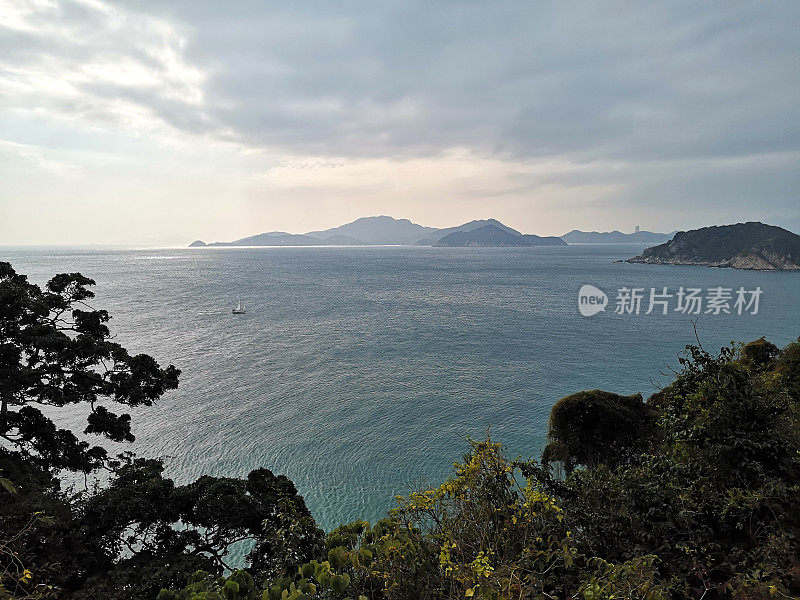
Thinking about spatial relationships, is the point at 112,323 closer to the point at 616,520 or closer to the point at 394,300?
the point at 394,300

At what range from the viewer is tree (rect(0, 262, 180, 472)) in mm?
13180

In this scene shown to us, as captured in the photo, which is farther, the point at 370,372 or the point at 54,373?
the point at 370,372

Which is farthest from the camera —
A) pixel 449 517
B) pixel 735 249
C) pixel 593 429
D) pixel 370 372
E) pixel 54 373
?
pixel 735 249

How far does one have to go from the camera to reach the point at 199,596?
5551 millimetres

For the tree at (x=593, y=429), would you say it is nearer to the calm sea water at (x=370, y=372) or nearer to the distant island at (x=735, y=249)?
the calm sea water at (x=370, y=372)

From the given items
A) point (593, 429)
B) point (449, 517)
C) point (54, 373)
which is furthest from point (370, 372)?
point (449, 517)

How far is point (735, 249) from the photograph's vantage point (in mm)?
164125

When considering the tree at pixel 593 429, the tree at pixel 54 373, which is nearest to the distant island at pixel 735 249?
the tree at pixel 593 429

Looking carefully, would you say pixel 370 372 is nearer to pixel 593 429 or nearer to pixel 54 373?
pixel 593 429

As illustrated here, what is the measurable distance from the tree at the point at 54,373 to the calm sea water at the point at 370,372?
34.7 feet

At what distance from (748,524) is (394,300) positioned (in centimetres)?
7278

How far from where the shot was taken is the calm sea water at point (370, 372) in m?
25.3

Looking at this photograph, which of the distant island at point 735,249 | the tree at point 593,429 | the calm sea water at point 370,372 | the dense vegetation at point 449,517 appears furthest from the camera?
the distant island at point 735,249

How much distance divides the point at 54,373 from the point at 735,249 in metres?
210
